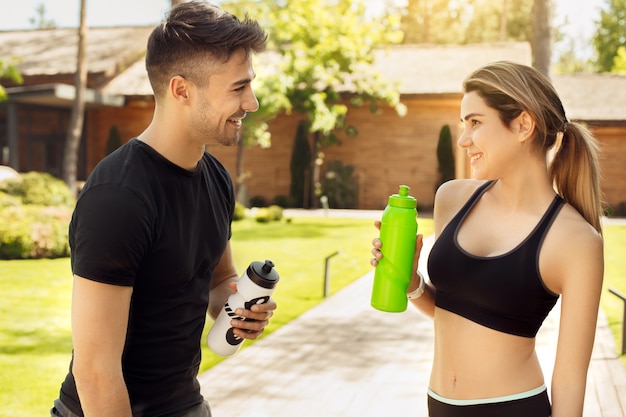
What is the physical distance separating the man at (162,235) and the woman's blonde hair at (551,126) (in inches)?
32.3

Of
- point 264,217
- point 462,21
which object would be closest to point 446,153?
point 264,217

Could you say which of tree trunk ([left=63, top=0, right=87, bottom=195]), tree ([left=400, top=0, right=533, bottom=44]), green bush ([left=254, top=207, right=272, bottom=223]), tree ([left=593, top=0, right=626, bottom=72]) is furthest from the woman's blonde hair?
tree ([left=400, top=0, right=533, bottom=44])

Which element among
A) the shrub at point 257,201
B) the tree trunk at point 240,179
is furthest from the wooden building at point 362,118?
the tree trunk at point 240,179

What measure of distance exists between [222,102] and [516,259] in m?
1.10

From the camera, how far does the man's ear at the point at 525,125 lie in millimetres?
2545

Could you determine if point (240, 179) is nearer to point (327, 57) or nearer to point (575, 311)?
point (327, 57)

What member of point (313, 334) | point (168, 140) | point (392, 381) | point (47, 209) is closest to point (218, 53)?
point (168, 140)

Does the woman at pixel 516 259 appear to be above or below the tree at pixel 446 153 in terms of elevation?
above

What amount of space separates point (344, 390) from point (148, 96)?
22345 mm

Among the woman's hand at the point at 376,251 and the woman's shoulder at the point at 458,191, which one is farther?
the woman's shoulder at the point at 458,191

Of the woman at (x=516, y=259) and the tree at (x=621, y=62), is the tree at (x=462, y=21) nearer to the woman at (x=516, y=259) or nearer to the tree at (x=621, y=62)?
the tree at (x=621, y=62)

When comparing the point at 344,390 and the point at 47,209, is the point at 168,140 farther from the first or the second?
the point at 47,209

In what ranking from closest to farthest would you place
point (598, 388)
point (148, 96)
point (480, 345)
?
1. point (480, 345)
2. point (598, 388)
3. point (148, 96)

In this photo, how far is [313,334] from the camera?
26.7ft
